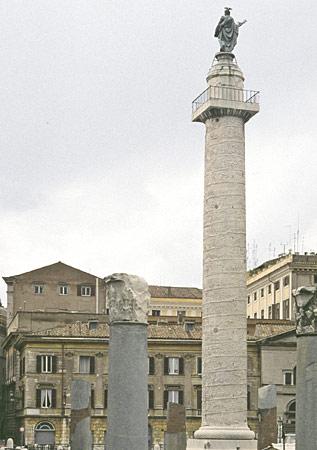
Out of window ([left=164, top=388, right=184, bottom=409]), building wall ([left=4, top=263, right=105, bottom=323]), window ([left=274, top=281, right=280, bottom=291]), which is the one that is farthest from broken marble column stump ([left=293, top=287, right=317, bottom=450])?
window ([left=274, top=281, right=280, bottom=291])

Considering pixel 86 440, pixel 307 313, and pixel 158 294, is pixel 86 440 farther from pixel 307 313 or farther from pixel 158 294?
pixel 158 294

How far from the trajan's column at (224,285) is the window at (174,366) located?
936 inches

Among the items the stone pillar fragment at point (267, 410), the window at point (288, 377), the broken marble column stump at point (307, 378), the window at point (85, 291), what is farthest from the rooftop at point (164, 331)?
the broken marble column stump at point (307, 378)

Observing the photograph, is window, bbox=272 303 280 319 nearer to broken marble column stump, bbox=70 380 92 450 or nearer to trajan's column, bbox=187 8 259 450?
trajan's column, bbox=187 8 259 450

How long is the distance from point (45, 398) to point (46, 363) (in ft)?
6.02

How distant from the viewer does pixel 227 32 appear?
36938mm

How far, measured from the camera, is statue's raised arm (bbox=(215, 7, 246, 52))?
36.9 metres

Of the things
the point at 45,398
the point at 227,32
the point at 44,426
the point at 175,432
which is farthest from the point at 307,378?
the point at 44,426

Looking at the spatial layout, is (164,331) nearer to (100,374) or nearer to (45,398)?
(100,374)

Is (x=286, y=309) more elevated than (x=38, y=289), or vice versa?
(x=38, y=289)

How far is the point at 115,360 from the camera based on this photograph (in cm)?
1119

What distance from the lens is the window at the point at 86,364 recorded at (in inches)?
2274

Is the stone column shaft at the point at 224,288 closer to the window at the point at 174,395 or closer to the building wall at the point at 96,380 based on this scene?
the building wall at the point at 96,380

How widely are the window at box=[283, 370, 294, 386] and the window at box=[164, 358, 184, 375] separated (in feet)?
18.1
